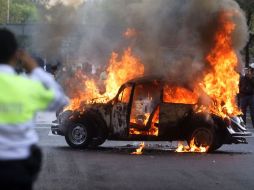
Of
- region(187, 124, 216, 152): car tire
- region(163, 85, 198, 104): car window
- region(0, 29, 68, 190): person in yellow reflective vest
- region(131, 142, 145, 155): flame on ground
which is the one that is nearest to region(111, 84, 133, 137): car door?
region(131, 142, 145, 155): flame on ground

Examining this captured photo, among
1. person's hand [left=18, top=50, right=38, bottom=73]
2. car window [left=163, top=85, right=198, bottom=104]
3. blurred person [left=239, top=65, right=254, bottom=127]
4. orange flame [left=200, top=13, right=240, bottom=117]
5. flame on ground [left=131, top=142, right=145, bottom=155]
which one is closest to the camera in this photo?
person's hand [left=18, top=50, right=38, bottom=73]

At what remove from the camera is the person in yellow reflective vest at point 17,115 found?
415 centimetres

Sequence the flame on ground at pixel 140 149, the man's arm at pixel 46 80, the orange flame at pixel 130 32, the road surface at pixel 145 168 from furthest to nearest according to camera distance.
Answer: the orange flame at pixel 130 32 → the flame on ground at pixel 140 149 → the road surface at pixel 145 168 → the man's arm at pixel 46 80

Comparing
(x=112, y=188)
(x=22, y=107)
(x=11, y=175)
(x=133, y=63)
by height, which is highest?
(x=133, y=63)

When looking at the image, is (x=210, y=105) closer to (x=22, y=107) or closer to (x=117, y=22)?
(x=117, y=22)

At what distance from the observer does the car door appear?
1430cm

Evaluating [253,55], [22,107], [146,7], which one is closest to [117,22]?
[146,7]

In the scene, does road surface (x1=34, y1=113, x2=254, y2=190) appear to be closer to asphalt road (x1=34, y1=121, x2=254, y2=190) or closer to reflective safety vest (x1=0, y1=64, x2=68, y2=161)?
asphalt road (x1=34, y1=121, x2=254, y2=190)

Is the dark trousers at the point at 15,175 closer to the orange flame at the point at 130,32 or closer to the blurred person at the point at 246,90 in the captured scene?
the orange flame at the point at 130,32

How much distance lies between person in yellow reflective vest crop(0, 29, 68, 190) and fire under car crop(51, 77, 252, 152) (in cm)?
987

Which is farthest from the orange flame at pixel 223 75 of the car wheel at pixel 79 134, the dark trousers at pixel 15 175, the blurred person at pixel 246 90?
the dark trousers at pixel 15 175

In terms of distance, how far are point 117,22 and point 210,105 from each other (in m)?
3.67

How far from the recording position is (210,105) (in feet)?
47.5

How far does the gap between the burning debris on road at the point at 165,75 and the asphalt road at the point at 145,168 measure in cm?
52
